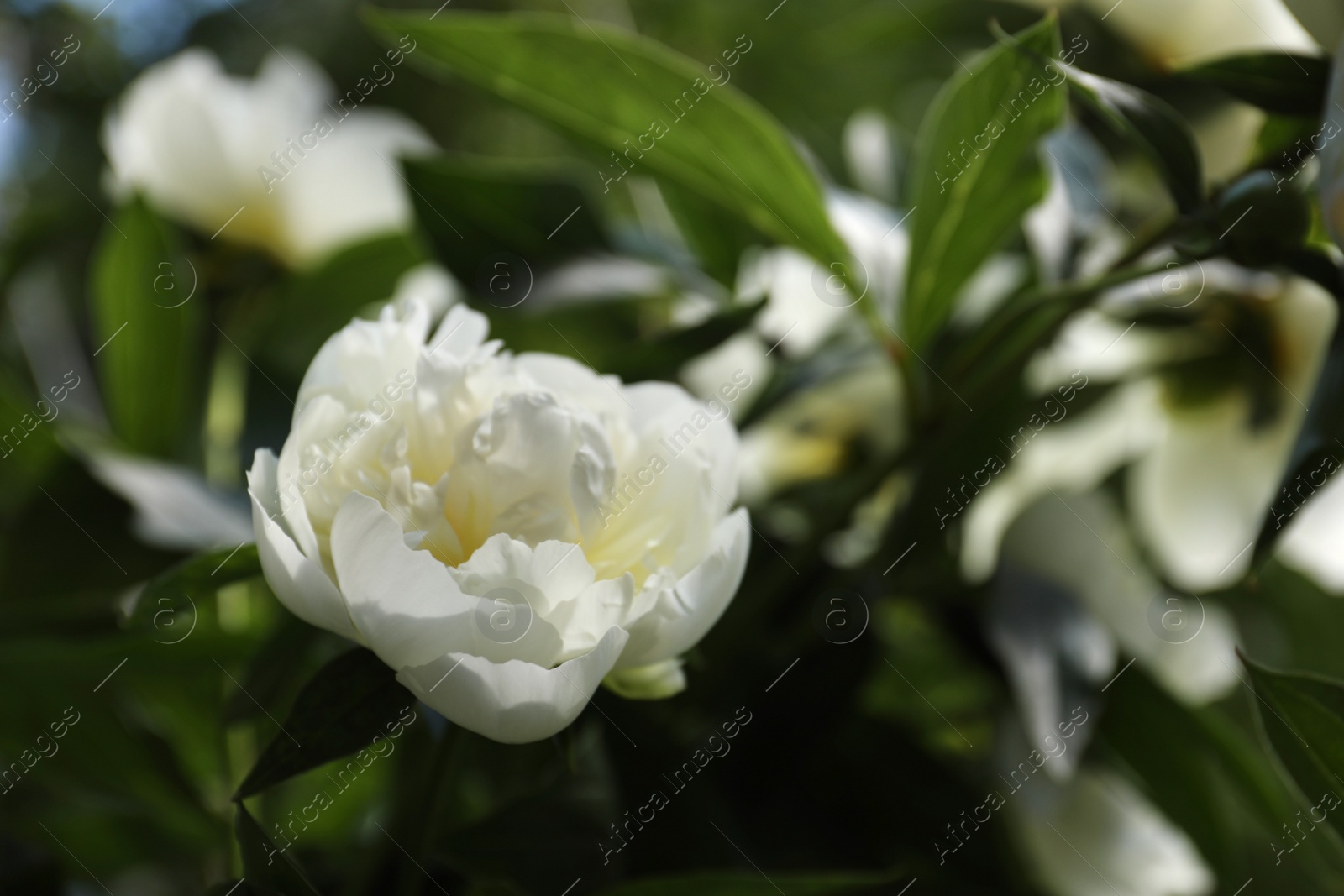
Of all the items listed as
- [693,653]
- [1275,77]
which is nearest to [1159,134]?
[1275,77]

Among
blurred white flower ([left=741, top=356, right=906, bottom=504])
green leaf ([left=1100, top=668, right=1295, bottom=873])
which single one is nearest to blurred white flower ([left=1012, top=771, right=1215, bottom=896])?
green leaf ([left=1100, top=668, right=1295, bottom=873])

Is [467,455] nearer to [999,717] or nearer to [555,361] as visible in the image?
[555,361]

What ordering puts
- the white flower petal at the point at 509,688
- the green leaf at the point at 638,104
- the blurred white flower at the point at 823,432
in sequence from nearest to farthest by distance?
1. the white flower petal at the point at 509,688
2. the green leaf at the point at 638,104
3. the blurred white flower at the point at 823,432

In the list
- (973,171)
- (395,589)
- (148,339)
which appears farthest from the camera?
(148,339)

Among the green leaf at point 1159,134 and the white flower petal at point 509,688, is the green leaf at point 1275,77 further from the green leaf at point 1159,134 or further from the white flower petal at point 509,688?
the white flower petal at point 509,688

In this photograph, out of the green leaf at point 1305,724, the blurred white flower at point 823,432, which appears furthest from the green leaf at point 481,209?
the green leaf at point 1305,724

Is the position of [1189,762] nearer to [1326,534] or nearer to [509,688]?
[1326,534]
